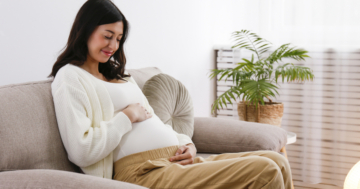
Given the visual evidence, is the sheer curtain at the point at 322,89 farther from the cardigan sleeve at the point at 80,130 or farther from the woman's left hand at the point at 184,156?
the cardigan sleeve at the point at 80,130

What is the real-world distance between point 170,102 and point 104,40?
55 cm

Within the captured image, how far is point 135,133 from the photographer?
140 cm

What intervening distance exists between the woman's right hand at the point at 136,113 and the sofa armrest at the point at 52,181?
43 centimetres

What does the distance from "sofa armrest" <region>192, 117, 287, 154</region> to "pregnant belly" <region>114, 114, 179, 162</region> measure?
48 cm

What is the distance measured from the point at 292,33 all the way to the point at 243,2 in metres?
0.50

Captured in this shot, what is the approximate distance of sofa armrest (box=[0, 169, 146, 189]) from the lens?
93 cm

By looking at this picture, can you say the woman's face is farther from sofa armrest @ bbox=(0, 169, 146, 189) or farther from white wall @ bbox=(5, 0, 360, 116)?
sofa armrest @ bbox=(0, 169, 146, 189)

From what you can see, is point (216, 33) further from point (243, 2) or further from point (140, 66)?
point (140, 66)

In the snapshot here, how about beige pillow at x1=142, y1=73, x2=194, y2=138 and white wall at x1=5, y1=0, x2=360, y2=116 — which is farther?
beige pillow at x1=142, y1=73, x2=194, y2=138

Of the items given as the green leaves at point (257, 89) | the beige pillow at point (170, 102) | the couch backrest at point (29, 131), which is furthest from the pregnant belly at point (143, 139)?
the green leaves at point (257, 89)

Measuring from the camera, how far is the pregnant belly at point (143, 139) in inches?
54.0

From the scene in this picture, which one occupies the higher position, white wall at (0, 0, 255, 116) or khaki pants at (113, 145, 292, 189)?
white wall at (0, 0, 255, 116)

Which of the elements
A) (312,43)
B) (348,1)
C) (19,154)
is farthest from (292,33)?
(19,154)

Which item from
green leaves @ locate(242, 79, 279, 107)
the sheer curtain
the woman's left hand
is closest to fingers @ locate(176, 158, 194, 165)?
the woman's left hand
